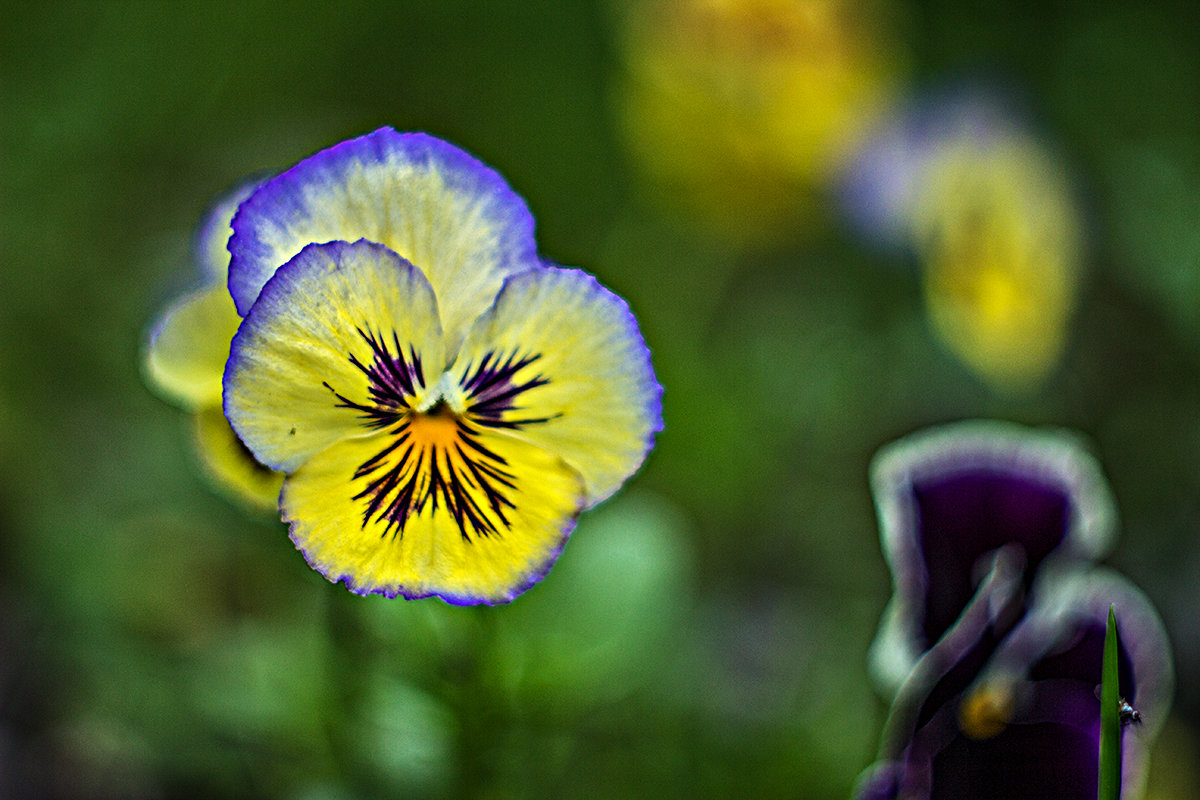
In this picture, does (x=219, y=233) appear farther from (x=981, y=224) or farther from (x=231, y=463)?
(x=981, y=224)

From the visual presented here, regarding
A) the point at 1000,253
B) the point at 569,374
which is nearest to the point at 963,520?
the point at 569,374


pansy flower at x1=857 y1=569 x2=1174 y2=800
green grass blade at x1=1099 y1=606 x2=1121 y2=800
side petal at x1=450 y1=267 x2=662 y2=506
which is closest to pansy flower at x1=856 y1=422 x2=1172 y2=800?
pansy flower at x1=857 y1=569 x2=1174 y2=800

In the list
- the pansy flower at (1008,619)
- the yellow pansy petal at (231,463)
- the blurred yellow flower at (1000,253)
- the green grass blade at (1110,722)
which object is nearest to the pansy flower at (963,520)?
the pansy flower at (1008,619)

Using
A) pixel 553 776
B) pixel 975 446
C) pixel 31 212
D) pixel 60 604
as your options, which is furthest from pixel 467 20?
pixel 975 446

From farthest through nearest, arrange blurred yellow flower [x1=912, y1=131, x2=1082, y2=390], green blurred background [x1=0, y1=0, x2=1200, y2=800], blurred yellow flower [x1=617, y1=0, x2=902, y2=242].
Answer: blurred yellow flower [x1=617, y1=0, x2=902, y2=242] < blurred yellow flower [x1=912, y1=131, x2=1082, y2=390] < green blurred background [x1=0, y1=0, x2=1200, y2=800]

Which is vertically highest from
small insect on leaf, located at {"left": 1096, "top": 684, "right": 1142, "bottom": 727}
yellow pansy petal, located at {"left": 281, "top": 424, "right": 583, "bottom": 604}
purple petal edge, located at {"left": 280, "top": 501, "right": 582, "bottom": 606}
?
yellow pansy petal, located at {"left": 281, "top": 424, "right": 583, "bottom": 604}

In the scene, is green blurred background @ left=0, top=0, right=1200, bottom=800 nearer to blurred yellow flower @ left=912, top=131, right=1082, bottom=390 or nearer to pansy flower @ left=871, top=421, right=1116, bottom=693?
blurred yellow flower @ left=912, top=131, right=1082, bottom=390
